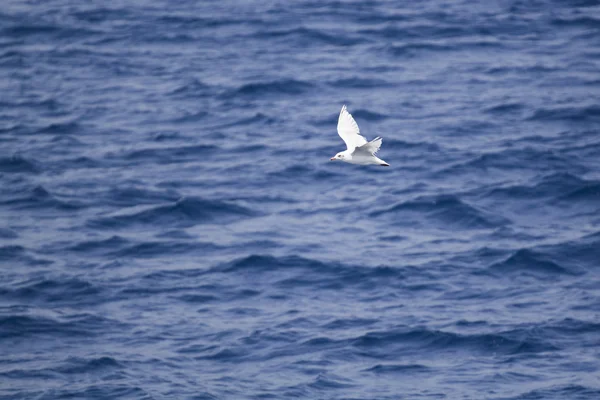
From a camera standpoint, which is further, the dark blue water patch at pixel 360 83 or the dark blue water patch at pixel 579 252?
the dark blue water patch at pixel 360 83

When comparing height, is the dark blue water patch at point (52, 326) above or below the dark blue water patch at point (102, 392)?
above

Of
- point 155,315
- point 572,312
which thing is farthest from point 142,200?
point 572,312

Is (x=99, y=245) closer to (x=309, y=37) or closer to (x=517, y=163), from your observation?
(x=517, y=163)

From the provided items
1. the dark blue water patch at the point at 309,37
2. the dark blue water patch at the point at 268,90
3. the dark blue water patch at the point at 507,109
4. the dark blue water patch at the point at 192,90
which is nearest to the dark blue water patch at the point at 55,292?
the dark blue water patch at the point at 192,90

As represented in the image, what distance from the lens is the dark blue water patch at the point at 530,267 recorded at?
2558 centimetres

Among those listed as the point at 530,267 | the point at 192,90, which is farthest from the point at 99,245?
the point at 530,267

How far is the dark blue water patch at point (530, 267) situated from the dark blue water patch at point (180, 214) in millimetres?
7076

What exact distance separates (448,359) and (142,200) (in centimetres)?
1131

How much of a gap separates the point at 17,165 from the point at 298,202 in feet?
31.3

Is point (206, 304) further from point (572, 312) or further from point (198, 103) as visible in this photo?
point (198, 103)

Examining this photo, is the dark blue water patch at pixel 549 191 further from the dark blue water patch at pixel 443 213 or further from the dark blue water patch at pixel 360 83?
the dark blue water patch at pixel 360 83

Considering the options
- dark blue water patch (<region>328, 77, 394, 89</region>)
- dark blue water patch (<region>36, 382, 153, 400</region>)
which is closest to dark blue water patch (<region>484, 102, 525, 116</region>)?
dark blue water patch (<region>328, 77, 394, 89</region>)

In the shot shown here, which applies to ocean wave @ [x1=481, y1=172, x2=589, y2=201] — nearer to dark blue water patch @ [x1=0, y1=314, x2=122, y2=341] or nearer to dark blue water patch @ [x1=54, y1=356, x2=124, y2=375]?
dark blue water patch @ [x1=0, y1=314, x2=122, y2=341]

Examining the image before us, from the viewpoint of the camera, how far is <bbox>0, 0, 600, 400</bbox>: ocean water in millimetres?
23109
